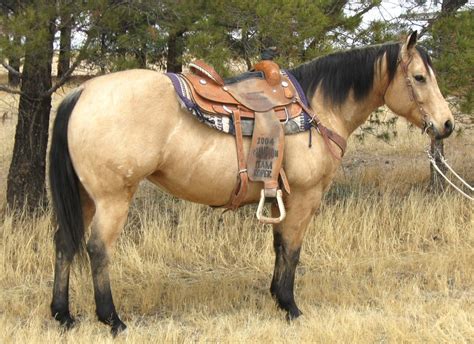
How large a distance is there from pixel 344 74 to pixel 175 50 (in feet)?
7.15

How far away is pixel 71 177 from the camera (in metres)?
3.85

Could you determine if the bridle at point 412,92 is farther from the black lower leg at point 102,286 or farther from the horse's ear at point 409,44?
the black lower leg at point 102,286

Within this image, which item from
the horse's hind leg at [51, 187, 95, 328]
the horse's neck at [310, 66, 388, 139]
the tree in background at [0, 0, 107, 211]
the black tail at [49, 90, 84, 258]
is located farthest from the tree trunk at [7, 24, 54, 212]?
the horse's neck at [310, 66, 388, 139]

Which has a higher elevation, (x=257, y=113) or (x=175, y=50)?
(x=175, y=50)

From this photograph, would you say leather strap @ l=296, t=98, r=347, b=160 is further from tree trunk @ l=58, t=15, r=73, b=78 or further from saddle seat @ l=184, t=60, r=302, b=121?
tree trunk @ l=58, t=15, r=73, b=78

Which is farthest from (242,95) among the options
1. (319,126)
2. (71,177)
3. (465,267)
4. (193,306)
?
(465,267)

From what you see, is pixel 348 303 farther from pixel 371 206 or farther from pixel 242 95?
pixel 371 206

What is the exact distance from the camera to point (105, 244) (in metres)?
3.73

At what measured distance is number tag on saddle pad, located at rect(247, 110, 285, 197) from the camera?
3.91 m

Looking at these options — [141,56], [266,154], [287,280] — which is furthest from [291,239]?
[141,56]

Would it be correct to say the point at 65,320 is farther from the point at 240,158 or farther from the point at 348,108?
the point at 348,108

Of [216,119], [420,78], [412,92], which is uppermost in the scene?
[420,78]

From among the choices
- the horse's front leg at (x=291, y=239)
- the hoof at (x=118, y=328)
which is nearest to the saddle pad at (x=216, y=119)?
the horse's front leg at (x=291, y=239)

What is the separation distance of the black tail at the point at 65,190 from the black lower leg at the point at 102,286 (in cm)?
23
